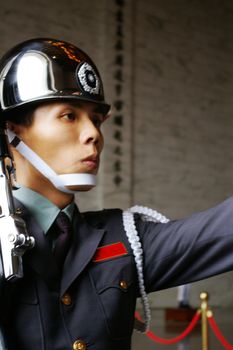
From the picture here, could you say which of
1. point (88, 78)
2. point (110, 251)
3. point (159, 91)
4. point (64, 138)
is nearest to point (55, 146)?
point (64, 138)

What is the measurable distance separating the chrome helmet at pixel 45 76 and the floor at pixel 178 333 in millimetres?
4017

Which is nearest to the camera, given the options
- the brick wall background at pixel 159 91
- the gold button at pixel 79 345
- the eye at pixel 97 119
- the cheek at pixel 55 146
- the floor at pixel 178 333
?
the gold button at pixel 79 345

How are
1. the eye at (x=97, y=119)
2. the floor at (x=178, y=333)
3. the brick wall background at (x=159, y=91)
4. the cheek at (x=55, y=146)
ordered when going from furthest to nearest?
the brick wall background at (x=159, y=91) → the floor at (x=178, y=333) → the eye at (x=97, y=119) → the cheek at (x=55, y=146)

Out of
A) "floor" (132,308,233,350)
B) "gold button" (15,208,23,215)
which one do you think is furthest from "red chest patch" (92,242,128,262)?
"floor" (132,308,233,350)

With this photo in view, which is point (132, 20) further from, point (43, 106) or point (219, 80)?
point (43, 106)

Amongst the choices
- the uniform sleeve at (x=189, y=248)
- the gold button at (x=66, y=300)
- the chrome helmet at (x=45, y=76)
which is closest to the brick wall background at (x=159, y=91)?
the chrome helmet at (x=45, y=76)

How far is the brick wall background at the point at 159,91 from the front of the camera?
8.97 metres

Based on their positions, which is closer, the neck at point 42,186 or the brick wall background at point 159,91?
the neck at point 42,186

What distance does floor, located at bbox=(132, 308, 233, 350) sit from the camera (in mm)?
5562

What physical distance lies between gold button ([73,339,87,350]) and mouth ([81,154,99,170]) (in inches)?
19.3

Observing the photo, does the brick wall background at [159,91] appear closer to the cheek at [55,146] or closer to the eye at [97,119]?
the eye at [97,119]

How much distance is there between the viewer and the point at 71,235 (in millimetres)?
1795

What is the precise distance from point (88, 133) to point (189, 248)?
448 millimetres

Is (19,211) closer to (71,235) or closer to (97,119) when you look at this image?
(71,235)
